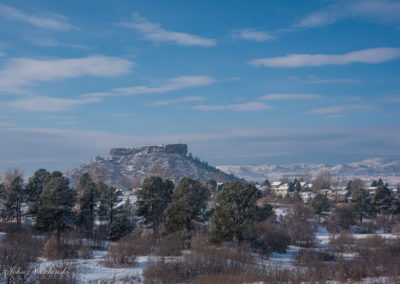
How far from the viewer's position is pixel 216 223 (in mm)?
27328

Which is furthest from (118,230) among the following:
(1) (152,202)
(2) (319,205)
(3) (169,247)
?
(2) (319,205)

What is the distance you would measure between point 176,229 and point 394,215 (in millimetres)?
46986

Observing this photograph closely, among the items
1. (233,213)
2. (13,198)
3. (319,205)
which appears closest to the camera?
(233,213)

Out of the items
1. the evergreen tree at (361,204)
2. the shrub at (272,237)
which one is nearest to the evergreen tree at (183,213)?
the shrub at (272,237)

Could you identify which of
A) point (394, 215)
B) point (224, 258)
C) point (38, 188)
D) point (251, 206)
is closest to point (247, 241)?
point (251, 206)

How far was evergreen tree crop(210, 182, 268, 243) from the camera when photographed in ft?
88.4

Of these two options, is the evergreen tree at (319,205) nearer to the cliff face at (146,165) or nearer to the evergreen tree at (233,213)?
the evergreen tree at (233,213)

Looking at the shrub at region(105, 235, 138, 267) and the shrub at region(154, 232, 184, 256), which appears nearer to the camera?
the shrub at region(105, 235, 138, 267)

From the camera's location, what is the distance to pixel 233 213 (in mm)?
27688

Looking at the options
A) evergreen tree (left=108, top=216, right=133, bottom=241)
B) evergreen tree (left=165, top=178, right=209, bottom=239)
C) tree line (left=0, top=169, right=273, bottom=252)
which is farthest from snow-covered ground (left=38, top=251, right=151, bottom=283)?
evergreen tree (left=108, top=216, right=133, bottom=241)

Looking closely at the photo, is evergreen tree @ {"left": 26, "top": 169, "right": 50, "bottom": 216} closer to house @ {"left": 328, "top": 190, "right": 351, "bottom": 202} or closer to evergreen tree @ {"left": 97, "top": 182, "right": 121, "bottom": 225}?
evergreen tree @ {"left": 97, "top": 182, "right": 121, "bottom": 225}

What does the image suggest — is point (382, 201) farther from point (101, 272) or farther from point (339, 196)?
point (101, 272)

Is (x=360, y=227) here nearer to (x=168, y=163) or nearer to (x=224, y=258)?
(x=224, y=258)

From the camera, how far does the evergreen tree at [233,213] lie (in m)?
27.0
